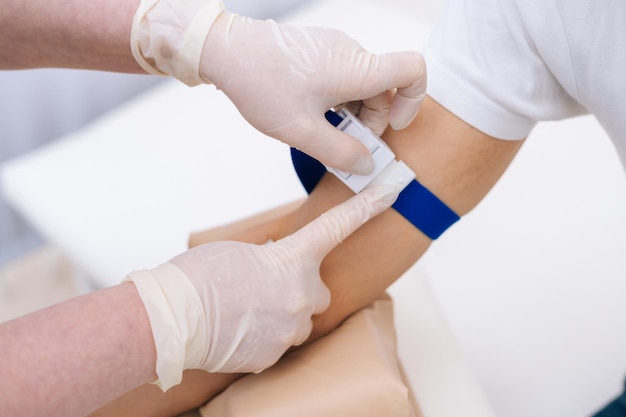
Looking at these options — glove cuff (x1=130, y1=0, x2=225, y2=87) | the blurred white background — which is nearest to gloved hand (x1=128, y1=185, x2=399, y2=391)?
glove cuff (x1=130, y1=0, x2=225, y2=87)

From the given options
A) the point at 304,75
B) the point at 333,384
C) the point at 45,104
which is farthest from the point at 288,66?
the point at 45,104

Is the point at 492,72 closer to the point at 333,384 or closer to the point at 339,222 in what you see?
the point at 339,222

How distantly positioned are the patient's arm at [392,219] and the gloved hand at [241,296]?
0.06 meters

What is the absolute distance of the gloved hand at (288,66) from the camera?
3.00ft

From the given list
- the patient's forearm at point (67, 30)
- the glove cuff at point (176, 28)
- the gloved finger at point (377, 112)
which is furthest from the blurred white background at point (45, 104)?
the gloved finger at point (377, 112)

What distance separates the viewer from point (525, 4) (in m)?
0.88

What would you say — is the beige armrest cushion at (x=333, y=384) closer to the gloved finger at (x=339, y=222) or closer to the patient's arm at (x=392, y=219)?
the patient's arm at (x=392, y=219)

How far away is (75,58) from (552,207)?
102 centimetres

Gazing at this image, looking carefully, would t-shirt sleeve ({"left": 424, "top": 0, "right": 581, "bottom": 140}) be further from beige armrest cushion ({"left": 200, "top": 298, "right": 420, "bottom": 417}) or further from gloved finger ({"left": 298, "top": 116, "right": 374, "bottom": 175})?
beige armrest cushion ({"left": 200, "top": 298, "right": 420, "bottom": 417})

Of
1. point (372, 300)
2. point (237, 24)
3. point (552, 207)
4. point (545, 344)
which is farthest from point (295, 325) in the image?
point (552, 207)

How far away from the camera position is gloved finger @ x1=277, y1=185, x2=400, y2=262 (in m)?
0.96

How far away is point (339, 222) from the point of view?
0.97m

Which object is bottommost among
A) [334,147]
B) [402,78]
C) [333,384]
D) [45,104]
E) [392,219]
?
[45,104]

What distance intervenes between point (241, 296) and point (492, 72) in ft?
1.49
